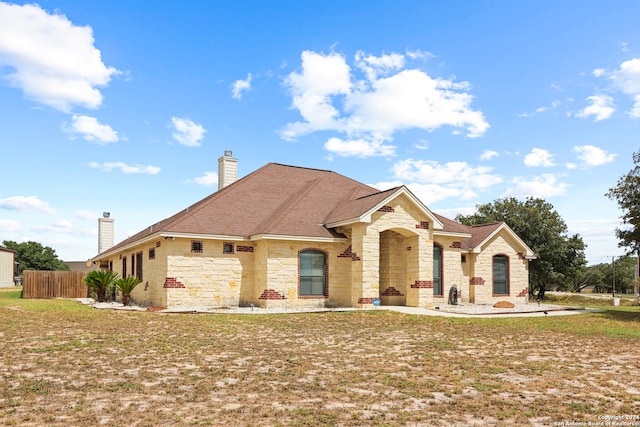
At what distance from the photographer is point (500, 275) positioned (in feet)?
100

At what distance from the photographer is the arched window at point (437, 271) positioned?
27.7 m

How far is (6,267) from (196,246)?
169 feet

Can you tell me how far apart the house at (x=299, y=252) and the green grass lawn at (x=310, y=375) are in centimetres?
659

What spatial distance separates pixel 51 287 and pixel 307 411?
31.7 metres

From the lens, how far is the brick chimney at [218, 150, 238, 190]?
3180 cm

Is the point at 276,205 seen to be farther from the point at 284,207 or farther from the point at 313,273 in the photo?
the point at 313,273

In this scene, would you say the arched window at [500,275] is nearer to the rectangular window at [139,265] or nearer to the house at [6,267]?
the rectangular window at [139,265]

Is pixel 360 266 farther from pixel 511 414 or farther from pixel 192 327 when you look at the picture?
pixel 511 414

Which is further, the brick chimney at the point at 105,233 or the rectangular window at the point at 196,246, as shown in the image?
the brick chimney at the point at 105,233

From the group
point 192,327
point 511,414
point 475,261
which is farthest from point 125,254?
point 511,414

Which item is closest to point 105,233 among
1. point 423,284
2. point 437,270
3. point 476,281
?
point 437,270

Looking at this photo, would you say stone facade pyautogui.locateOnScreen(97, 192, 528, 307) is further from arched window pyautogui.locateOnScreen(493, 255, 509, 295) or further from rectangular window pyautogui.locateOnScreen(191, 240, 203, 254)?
arched window pyautogui.locateOnScreen(493, 255, 509, 295)

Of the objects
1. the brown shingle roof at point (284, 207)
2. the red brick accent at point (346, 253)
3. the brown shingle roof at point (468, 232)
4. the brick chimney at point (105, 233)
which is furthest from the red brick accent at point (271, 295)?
the brick chimney at point (105, 233)

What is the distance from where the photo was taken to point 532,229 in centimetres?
4400
